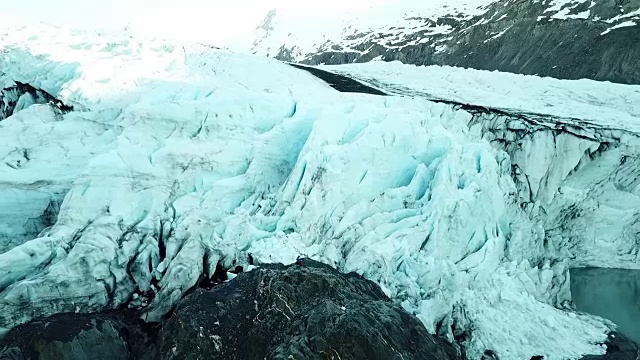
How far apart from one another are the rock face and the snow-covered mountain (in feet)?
73.7

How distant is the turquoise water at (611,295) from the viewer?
27.4ft

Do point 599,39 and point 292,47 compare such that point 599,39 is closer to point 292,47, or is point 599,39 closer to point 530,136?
point 530,136

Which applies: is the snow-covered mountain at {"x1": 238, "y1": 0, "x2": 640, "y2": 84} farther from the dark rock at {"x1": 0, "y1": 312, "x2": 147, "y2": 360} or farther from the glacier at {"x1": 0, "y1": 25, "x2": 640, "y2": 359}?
the dark rock at {"x1": 0, "y1": 312, "x2": 147, "y2": 360}

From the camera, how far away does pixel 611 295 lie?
9266 millimetres

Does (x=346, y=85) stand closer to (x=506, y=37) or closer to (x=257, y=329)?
(x=257, y=329)

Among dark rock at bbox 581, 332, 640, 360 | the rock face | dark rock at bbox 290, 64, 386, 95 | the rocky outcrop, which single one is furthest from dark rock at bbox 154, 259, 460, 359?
dark rock at bbox 290, 64, 386, 95

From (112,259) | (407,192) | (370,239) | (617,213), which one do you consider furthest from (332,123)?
(617,213)

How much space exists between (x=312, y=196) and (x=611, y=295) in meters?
6.87

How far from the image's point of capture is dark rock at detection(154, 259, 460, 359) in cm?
407

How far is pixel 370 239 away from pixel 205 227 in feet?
8.56

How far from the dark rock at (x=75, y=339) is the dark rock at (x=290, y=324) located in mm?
604

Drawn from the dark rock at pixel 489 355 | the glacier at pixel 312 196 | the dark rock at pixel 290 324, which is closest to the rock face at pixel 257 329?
the dark rock at pixel 290 324

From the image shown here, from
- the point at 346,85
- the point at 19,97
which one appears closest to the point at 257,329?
the point at 19,97

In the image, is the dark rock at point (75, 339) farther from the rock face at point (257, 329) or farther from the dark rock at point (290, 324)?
the dark rock at point (290, 324)
